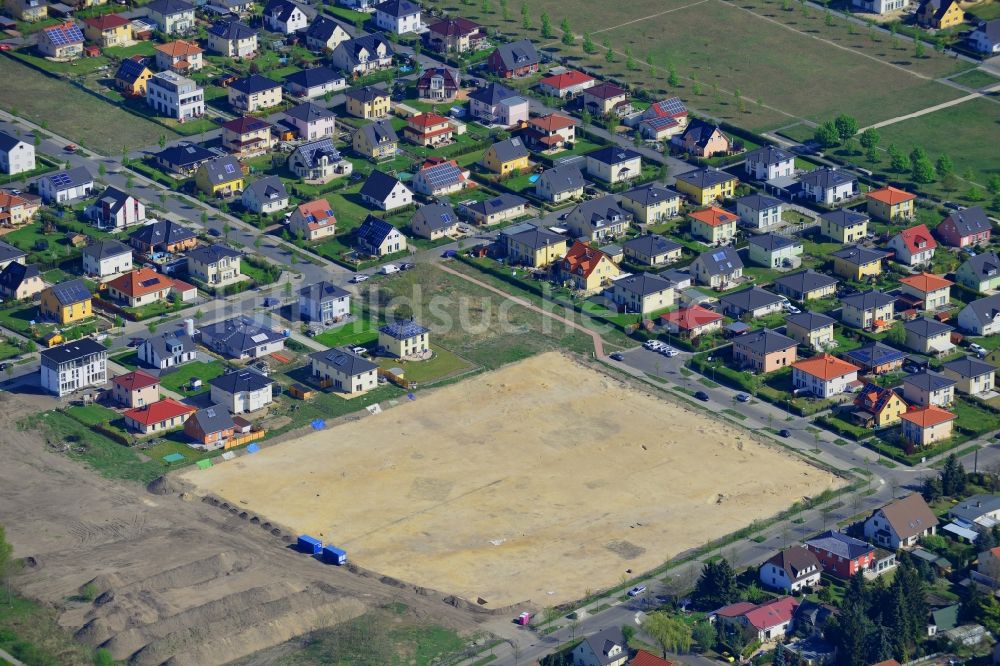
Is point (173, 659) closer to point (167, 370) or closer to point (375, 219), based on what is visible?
point (167, 370)

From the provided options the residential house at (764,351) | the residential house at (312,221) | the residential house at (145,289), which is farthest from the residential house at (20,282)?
the residential house at (764,351)

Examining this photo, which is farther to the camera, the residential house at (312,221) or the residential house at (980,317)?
the residential house at (312,221)

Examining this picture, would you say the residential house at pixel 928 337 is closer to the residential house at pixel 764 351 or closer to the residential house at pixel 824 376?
the residential house at pixel 824 376

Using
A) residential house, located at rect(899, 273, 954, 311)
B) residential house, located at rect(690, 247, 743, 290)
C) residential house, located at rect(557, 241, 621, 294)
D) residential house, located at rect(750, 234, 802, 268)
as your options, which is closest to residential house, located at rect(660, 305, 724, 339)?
residential house, located at rect(690, 247, 743, 290)

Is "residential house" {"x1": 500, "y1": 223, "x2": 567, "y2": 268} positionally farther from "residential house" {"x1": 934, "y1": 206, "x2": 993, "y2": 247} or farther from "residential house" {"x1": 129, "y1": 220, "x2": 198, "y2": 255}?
"residential house" {"x1": 934, "y1": 206, "x2": 993, "y2": 247}

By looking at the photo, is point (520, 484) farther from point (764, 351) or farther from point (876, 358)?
point (876, 358)
